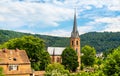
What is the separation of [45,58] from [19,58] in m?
34.1

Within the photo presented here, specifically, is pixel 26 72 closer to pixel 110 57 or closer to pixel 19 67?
pixel 19 67

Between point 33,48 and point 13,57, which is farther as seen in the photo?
point 33,48

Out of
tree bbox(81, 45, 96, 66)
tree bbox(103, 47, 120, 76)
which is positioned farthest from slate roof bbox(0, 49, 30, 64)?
tree bbox(81, 45, 96, 66)

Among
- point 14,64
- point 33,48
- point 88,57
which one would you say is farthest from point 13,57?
point 88,57

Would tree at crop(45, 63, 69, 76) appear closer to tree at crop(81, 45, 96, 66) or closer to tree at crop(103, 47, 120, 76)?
tree at crop(103, 47, 120, 76)

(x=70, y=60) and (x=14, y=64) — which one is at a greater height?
(x=70, y=60)

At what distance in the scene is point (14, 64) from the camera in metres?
65.1

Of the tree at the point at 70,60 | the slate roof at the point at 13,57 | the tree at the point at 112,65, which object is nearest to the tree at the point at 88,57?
the tree at the point at 70,60

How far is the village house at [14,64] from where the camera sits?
6419 centimetres

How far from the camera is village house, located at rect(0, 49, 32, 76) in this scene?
64.2 meters

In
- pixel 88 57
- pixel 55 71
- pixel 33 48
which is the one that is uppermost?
pixel 33 48

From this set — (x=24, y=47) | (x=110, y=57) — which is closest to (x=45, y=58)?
(x=24, y=47)

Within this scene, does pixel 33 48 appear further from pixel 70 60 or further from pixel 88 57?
pixel 88 57

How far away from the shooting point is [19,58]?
222ft
